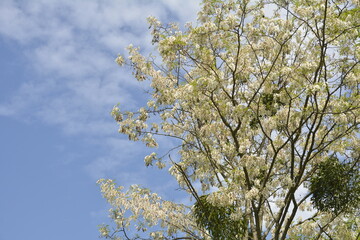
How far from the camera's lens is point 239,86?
15.9 meters

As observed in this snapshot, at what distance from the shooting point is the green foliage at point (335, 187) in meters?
14.3

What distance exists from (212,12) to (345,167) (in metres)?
5.79

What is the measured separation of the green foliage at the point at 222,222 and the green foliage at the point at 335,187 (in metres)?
2.31

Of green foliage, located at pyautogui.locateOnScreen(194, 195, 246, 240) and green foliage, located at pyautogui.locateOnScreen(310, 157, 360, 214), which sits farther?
green foliage, located at pyautogui.locateOnScreen(310, 157, 360, 214)

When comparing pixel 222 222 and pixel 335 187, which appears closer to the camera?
pixel 222 222

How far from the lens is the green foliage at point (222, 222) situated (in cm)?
1391

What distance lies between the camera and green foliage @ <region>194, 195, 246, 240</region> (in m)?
13.9

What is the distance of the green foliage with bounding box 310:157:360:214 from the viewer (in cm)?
1434

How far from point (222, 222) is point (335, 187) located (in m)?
3.30

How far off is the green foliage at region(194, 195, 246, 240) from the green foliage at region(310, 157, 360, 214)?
2307 mm

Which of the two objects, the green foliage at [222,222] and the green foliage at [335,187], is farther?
the green foliage at [335,187]

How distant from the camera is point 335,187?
14.3 m

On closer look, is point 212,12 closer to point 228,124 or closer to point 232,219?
point 228,124

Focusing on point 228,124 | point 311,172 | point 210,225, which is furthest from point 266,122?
point 210,225
